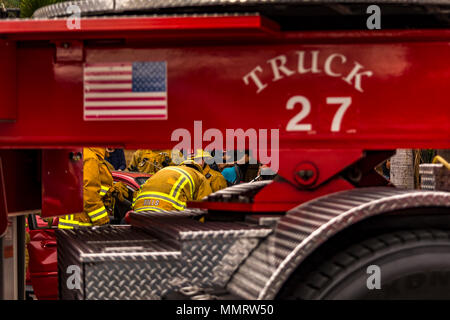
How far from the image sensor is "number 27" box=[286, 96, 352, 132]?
2807 millimetres

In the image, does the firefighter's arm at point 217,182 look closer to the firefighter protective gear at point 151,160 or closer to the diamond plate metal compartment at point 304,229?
the firefighter protective gear at point 151,160

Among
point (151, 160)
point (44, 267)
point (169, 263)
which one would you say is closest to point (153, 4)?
point (169, 263)

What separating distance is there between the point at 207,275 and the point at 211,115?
2.40 ft

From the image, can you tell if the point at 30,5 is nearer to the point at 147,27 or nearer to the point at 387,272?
the point at 147,27

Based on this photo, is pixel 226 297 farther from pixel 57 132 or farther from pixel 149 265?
pixel 57 132

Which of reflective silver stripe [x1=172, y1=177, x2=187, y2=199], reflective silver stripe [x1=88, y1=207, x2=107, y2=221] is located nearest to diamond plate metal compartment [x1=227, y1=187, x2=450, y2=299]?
reflective silver stripe [x1=88, y1=207, x2=107, y2=221]

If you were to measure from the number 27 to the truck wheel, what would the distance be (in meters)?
0.59

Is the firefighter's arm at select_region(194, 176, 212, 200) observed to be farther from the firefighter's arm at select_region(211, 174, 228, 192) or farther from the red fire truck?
the red fire truck

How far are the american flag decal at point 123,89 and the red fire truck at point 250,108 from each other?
0.5 inches

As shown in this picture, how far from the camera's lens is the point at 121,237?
3.20 m

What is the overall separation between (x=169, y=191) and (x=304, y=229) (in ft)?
16.1

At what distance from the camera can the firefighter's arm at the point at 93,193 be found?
Answer: 655 centimetres

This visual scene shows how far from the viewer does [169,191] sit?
23.9 ft
